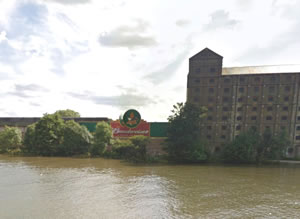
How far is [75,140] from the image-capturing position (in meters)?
28.0

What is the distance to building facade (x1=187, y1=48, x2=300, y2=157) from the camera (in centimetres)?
3008

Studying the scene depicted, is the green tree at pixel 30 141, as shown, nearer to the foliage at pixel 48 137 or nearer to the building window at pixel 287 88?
the foliage at pixel 48 137

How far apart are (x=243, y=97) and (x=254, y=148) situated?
1111 cm

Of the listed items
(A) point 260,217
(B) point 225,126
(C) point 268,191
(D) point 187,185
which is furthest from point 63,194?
(B) point 225,126

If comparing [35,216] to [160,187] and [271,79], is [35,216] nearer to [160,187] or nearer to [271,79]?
[160,187]

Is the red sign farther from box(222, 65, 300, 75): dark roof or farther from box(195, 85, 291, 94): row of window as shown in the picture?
box(222, 65, 300, 75): dark roof

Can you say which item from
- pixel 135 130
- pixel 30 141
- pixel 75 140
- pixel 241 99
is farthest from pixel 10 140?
pixel 241 99

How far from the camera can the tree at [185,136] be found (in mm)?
24516

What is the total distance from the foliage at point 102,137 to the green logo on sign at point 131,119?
354 cm

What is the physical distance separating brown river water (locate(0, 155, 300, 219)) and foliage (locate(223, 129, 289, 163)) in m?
5.76

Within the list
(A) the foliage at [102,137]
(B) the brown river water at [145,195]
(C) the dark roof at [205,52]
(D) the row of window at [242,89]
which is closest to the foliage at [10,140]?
(B) the brown river water at [145,195]

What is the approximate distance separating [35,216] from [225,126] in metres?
31.6

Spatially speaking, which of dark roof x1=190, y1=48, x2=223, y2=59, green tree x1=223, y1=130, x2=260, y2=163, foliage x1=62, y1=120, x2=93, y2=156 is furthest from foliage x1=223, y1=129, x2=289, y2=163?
foliage x1=62, y1=120, x2=93, y2=156

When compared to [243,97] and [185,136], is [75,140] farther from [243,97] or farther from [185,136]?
[243,97]
